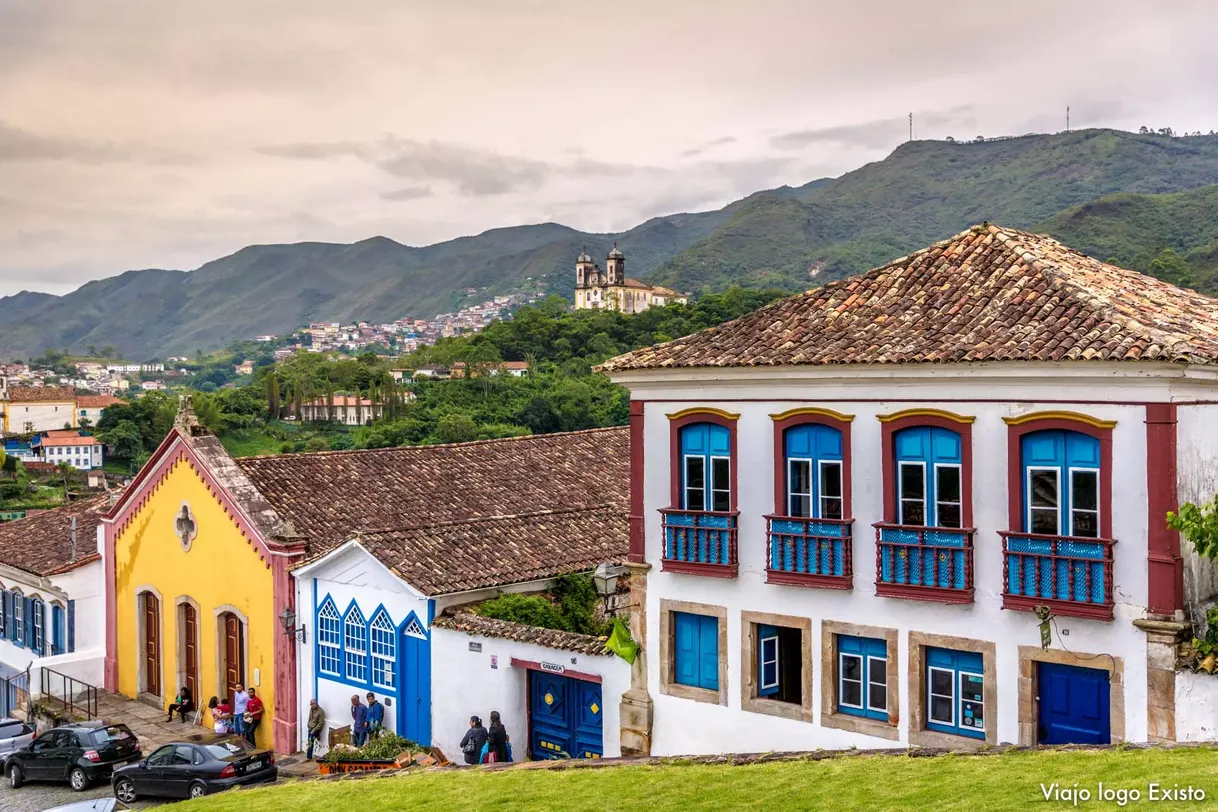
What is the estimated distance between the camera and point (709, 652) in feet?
61.0

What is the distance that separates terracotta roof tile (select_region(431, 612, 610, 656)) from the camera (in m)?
20.0

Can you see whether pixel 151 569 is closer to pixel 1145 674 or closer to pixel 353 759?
pixel 353 759

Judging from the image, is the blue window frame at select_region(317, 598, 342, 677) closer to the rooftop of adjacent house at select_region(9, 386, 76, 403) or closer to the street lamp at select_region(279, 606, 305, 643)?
the street lamp at select_region(279, 606, 305, 643)

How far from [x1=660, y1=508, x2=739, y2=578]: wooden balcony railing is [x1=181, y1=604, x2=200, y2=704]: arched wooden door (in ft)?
49.1

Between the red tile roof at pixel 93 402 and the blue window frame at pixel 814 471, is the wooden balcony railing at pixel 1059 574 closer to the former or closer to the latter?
the blue window frame at pixel 814 471

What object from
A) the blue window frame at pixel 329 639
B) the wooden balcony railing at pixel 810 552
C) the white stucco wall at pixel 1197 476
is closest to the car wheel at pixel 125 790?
the blue window frame at pixel 329 639

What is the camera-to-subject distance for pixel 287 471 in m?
28.9

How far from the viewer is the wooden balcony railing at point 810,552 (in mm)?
16812

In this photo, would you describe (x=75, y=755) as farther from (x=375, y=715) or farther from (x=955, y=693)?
(x=955, y=693)

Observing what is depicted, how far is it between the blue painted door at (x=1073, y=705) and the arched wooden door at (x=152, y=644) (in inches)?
880

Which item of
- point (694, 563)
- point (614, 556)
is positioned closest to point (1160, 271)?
point (614, 556)

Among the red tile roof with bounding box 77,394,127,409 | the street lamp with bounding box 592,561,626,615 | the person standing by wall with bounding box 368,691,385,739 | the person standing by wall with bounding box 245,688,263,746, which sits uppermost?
the red tile roof with bounding box 77,394,127,409

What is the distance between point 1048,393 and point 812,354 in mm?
3348

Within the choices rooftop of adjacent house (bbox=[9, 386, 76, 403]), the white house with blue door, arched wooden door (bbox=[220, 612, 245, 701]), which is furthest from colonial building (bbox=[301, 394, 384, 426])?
arched wooden door (bbox=[220, 612, 245, 701])
